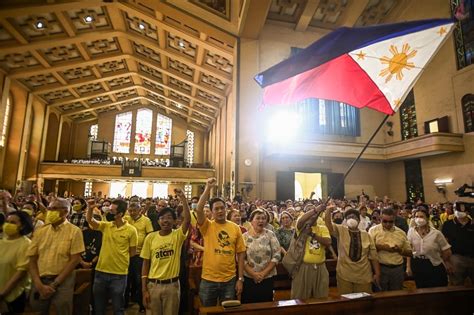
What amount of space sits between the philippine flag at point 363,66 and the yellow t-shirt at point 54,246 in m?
2.51

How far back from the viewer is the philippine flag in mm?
2928

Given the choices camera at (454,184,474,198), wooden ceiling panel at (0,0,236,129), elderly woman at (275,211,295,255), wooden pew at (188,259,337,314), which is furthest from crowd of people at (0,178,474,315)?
wooden ceiling panel at (0,0,236,129)

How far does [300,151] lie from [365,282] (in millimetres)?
9369

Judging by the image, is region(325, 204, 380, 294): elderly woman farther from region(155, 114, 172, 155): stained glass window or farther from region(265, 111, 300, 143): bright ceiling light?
region(155, 114, 172, 155): stained glass window

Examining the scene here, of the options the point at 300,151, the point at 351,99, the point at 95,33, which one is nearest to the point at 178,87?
the point at 95,33

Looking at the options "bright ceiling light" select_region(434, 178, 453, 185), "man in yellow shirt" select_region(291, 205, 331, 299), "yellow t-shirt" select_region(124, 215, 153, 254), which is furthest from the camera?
"bright ceiling light" select_region(434, 178, 453, 185)

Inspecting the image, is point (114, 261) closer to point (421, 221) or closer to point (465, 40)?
point (421, 221)

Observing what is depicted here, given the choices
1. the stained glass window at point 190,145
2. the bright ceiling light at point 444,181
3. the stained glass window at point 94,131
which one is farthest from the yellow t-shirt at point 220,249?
the stained glass window at point 94,131

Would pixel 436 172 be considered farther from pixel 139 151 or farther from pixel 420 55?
pixel 139 151

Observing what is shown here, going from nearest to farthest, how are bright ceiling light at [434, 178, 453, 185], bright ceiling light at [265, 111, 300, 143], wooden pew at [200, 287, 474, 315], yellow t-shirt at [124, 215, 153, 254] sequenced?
1. wooden pew at [200, 287, 474, 315]
2. yellow t-shirt at [124, 215, 153, 254]
3. bright ceiling light at [434, 178, 453, 185]
4. bright ceiling light at [265, 111, 300, 143]

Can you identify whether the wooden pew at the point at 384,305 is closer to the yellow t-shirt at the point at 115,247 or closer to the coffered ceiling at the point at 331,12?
the yellow t-shirt at the point at 115,247

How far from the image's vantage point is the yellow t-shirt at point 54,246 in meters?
2.64

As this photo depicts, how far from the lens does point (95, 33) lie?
555 inches

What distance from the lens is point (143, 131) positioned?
23797mm
